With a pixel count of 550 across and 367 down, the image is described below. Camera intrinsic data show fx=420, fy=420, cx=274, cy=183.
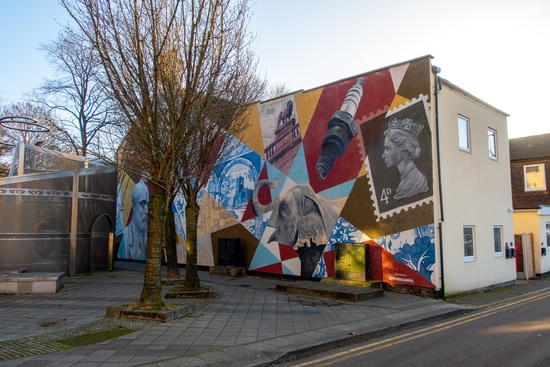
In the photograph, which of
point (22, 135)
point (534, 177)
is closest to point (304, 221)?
point (534, 177)

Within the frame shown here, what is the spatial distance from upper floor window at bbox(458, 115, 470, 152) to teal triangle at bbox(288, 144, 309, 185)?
5375 millimetres

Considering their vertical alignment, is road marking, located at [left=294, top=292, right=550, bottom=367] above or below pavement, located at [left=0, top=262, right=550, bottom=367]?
below

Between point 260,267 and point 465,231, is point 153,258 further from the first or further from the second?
point 465,231

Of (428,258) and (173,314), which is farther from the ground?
(428,258)

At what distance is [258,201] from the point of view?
17.4m

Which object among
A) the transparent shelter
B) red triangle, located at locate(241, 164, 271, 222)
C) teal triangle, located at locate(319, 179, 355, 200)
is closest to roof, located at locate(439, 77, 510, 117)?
teal triangle, located at locate(319, 179, 355, 200)

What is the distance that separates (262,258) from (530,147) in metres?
17.7

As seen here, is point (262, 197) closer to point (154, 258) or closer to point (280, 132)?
point (280, 132)

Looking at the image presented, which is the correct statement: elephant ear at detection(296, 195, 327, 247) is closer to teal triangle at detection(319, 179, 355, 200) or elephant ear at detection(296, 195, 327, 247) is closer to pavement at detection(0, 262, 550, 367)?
teal triangle at detection(319, 179, 355, 200)

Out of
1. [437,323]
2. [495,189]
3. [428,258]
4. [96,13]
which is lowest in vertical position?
[437,323]

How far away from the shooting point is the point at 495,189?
15.5 meters

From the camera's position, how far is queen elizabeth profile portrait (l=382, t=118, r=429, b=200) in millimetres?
12586

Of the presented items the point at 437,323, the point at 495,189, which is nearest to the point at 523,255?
the point at 495,189

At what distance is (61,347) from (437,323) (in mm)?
7395
